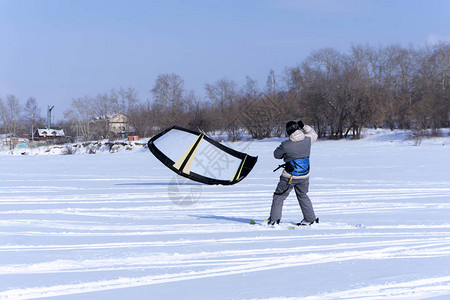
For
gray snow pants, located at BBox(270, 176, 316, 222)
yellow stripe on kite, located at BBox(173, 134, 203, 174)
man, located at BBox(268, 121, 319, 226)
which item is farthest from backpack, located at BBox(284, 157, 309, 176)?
yellow stripe on kite, located at BBox(173, 134, 203, 174)

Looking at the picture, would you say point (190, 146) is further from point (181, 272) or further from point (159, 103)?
point (159, 103)

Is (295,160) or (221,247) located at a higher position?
(295,160)

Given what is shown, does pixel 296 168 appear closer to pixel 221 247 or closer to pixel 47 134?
pixel 221 247

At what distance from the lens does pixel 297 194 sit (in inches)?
257

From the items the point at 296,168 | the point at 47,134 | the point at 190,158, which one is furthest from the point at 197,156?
the point at 47,134

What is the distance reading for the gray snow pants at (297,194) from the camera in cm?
638

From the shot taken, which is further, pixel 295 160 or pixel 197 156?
pixel 197 156

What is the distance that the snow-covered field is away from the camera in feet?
12.7

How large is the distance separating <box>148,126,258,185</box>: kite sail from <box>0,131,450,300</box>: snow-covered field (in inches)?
22.4

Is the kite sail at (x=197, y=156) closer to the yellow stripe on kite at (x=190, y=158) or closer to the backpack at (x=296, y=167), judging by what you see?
the yellow stripe on kite at (x=190, y=158)

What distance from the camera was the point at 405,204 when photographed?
28.5 ft

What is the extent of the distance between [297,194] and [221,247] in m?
1.71

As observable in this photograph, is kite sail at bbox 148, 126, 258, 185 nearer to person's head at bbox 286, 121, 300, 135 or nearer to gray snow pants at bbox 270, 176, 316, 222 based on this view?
gray snow pants at bbox 270, 176, 316, 222

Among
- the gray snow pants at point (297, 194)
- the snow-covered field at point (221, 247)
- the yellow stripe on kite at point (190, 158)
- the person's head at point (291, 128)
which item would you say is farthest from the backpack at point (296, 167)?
the yellow stripe on kite at point (190, 158)
